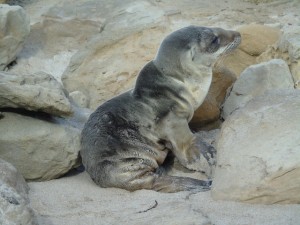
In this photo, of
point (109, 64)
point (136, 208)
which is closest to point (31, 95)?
point (136, 208)

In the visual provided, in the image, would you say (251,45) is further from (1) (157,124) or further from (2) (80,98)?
(1) (157,124)

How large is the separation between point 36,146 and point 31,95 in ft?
1.40

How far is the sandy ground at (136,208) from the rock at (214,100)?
1.60m

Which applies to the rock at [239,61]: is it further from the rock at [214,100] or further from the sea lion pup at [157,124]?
the sea lion pup at [157,124]

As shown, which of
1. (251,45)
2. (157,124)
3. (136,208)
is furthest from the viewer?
(251,45)

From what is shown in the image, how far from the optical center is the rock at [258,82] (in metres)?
6.00

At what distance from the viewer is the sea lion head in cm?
535

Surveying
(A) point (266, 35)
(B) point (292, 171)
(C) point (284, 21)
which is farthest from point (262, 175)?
(C) point (284, 21)

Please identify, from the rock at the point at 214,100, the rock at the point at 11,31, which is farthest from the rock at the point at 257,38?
the rock at the point at 11,31

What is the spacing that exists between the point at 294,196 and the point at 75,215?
1385 millimetres

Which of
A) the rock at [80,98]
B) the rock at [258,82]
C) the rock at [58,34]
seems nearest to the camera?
the rock at [258,82]

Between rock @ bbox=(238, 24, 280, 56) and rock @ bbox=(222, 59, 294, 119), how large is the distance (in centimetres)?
86

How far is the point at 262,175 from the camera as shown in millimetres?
4094

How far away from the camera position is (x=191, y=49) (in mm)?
5395
